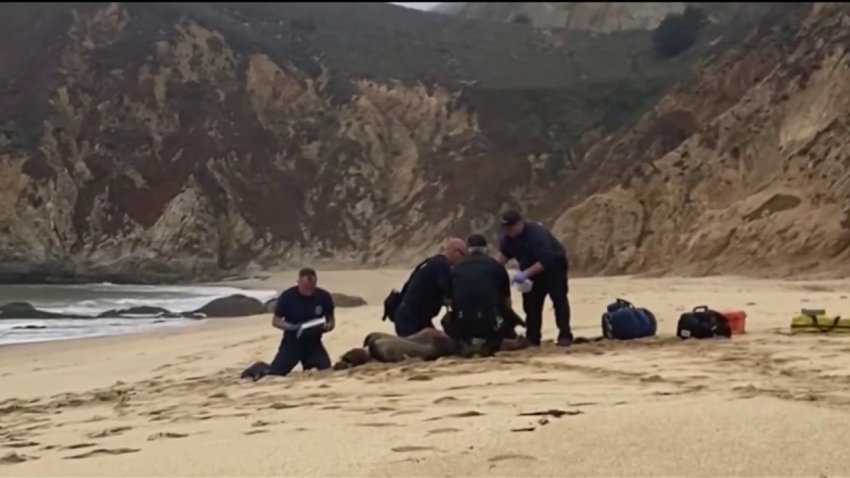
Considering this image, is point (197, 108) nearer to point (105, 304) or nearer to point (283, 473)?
point (105, 304)

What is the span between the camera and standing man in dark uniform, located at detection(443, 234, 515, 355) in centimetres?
815

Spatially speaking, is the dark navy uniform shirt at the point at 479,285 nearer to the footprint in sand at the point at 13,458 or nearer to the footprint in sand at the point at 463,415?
the footprint in sand at the point at 463,415

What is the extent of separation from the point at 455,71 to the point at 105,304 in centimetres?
2696

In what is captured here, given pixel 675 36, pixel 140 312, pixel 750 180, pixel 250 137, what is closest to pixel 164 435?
pixel 140 312

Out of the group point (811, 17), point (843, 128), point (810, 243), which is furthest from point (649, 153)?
point (810, 243)

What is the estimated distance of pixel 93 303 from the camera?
73.5 feet

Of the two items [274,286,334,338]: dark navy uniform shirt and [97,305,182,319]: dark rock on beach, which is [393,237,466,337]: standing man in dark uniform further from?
[97,305,182,319]: dark rock on beach

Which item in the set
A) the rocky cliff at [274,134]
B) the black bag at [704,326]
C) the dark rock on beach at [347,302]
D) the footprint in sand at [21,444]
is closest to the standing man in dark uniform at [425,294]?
the black bag at [704,326]

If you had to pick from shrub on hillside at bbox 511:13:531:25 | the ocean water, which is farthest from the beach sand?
shrub on hillside at bbox 511:13:531:25

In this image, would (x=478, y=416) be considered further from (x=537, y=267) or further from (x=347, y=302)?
(x=347, y=302)

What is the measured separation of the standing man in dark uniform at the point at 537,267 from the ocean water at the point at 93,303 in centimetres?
812

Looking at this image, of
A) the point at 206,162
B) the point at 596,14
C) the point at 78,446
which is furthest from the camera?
the point at 596,14

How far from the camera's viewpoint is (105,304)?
22062mm

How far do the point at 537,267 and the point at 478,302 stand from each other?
0.75 metres
